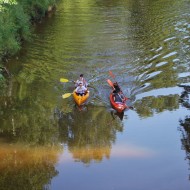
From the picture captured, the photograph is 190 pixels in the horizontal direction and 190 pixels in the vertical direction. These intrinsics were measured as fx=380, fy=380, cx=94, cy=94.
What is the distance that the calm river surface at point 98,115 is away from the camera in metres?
13.8

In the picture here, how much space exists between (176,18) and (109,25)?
21.2ft

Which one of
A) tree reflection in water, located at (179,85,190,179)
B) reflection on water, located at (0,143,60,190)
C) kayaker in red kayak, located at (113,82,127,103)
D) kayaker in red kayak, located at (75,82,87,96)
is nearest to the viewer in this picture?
reflection on water, located at (0,143,60,190)

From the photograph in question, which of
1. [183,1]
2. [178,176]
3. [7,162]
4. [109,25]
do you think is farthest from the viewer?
[183,1]

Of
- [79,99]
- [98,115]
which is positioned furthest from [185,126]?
[79,99]

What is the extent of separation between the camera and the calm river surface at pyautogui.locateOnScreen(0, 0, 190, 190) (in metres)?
13.8

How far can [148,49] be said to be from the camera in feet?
88.2

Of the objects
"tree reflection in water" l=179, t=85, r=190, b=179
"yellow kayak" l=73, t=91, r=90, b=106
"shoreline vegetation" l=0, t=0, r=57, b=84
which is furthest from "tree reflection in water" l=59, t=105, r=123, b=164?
"shoreline vegetation" l=0, t=0, r=57, b=84

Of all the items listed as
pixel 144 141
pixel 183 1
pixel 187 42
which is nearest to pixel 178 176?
pixel 144 141

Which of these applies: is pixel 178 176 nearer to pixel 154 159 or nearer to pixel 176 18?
pixel 154 159

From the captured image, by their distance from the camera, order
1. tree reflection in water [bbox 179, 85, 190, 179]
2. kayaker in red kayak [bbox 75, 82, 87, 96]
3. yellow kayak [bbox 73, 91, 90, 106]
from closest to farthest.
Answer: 1. tree reflection in water [bbox 179, 85, 190, 179]
2. yellow kayak [bbox 73, 91, 90, 106]
3. kayaker in red kayak [bbox 75, 82, 87, 96]

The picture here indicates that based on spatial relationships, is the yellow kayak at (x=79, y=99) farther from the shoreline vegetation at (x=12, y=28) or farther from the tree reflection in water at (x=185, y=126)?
the tree reflection in water at (x=185, y=126)

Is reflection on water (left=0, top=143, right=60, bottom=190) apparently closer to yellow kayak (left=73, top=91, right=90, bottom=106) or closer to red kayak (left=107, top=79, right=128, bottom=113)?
yellow kayak (left=73, top=91, right=90, bottom=106)

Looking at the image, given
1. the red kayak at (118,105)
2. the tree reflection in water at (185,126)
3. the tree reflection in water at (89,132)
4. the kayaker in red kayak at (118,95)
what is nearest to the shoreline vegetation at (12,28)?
the tree reflection in water at (89,132)

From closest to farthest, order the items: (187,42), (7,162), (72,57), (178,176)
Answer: (178,176), (7,162), (72,57), (187,42)
